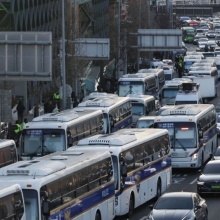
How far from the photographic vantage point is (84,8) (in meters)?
85.4

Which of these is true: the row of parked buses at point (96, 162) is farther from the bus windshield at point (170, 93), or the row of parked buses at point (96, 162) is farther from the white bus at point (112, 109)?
the bus windshield at point (170, 93)

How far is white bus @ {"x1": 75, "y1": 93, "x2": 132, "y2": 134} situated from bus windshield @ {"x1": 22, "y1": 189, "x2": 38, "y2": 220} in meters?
20.4

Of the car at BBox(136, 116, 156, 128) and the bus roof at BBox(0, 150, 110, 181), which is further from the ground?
the bus roof at BBox(0, 150, 110, 181)

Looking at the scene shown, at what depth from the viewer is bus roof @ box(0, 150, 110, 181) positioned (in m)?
26.1

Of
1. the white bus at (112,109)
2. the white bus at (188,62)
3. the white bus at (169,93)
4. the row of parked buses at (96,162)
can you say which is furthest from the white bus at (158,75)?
the row of parked buses at (96,162)

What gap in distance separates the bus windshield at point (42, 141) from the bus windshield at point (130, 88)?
27392 mm

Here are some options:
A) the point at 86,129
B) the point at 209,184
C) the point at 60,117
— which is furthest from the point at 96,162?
the point at 86,129

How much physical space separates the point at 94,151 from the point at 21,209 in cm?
702

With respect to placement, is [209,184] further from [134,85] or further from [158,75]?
[158,75]

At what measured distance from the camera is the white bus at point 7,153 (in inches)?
1412

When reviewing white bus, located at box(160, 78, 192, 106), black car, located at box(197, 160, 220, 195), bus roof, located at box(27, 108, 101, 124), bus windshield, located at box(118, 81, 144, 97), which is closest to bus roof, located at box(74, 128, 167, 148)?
black car, located at box(197, 160, 220, 195)

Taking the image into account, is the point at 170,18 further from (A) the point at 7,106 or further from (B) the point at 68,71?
(A) the point at 7,106

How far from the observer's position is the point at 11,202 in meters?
24.3

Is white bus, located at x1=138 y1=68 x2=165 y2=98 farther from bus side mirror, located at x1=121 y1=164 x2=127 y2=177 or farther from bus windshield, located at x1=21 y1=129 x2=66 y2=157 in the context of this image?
bus side mirror, located at x1=121 y1=164 x2=127 y2=177
